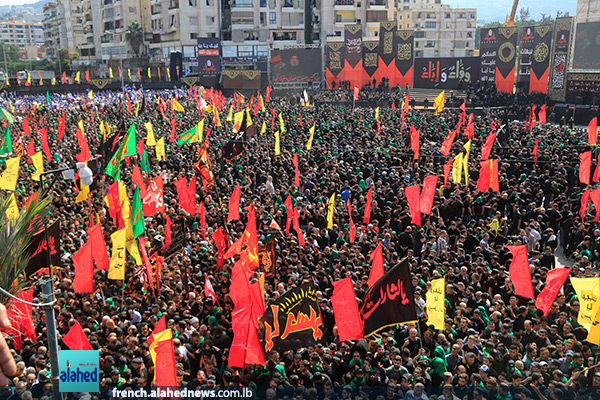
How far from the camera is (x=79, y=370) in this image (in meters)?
6.71

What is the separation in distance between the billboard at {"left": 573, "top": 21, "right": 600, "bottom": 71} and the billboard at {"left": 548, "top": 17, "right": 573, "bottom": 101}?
23.4 inches

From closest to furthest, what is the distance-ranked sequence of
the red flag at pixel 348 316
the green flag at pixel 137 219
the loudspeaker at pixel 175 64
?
the red flag at pixel 348 316 → the green flag at pixel 137 219 → the loudspeaker at pixel 175 64

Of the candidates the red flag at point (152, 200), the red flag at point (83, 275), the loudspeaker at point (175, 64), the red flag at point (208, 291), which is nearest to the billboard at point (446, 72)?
the loudspeaker at point (175, 64)

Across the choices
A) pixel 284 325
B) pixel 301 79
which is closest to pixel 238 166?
pixel 284 325

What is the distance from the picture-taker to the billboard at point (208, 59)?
5738 cm

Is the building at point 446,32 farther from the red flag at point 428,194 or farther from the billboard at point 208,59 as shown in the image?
the red flag at point 428,194

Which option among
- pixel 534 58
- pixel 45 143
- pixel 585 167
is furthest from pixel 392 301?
pixel 534 58

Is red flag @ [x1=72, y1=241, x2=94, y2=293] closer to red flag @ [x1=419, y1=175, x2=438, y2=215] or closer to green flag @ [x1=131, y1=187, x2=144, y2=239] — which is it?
green flag @ [x1=131, y1=187, x2=144, y2=239]

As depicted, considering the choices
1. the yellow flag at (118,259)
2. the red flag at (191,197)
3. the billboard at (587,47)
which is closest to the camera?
the yellow flag at (118,259)

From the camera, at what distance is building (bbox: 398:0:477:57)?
108188 mm

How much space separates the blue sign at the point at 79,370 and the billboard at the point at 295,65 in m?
49.5

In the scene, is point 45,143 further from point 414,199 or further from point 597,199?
point 597,199

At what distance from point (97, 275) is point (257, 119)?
24.2m

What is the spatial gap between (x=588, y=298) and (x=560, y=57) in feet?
124
